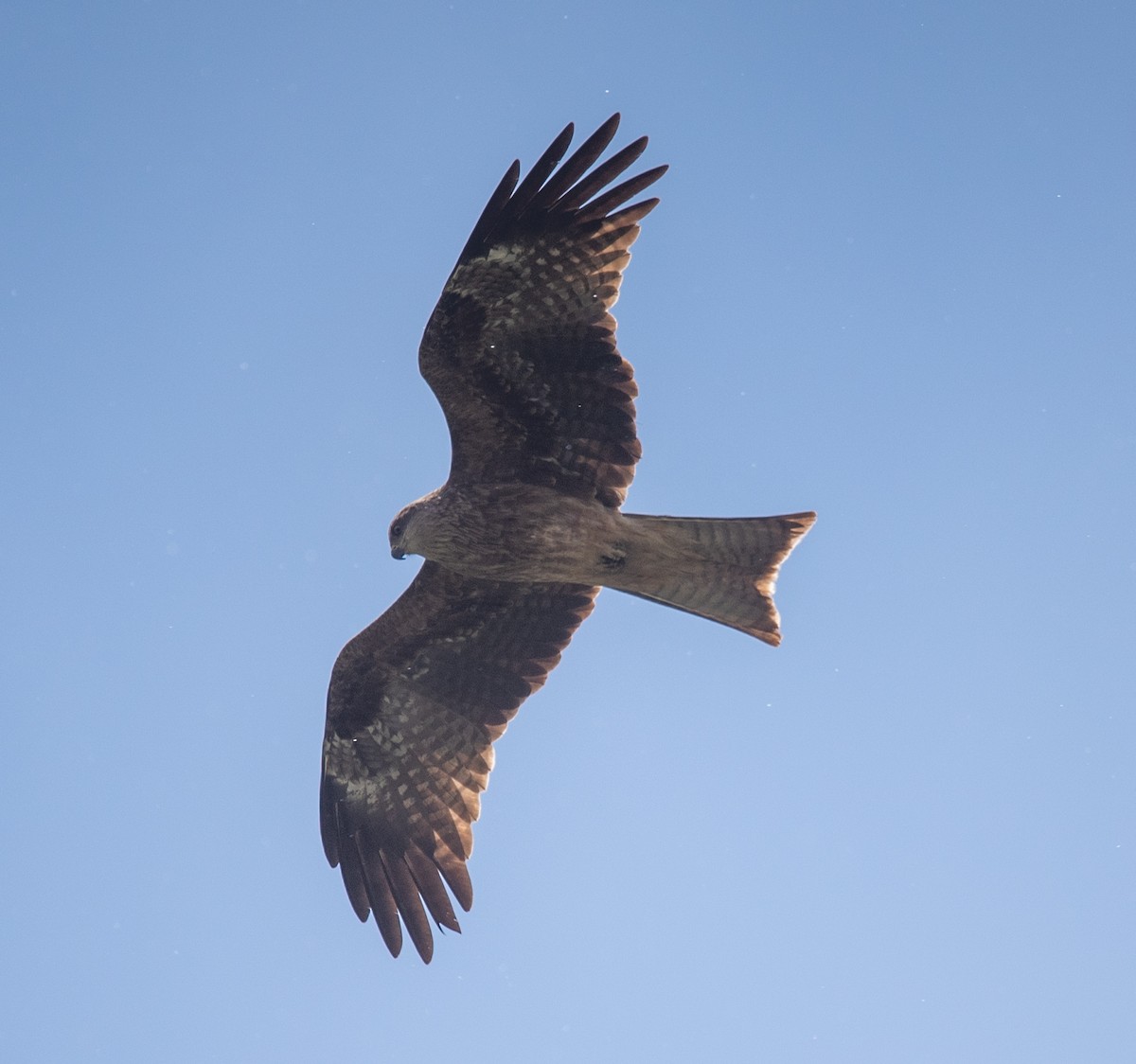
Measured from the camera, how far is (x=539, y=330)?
707 centimetres

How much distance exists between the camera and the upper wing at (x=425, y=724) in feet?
26.4

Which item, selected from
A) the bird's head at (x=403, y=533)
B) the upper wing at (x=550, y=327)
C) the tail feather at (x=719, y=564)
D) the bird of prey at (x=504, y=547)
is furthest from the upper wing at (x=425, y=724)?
the upper wing at (x=550, y=327)

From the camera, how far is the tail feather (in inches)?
285

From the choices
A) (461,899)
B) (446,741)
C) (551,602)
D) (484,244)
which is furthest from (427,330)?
(461,899)

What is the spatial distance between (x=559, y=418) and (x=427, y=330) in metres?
0.89

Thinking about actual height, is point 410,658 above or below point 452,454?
below

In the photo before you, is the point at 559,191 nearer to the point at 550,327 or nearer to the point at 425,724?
the point at 550,327

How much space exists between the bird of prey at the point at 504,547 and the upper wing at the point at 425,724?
0.04ft

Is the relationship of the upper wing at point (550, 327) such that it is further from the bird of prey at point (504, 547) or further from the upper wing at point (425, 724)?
the upper wing at point (425, 724)

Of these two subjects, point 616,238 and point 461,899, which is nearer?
point 616,238

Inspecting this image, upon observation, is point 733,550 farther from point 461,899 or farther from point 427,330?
point 461,899

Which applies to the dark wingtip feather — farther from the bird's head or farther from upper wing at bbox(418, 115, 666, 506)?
the bird's head

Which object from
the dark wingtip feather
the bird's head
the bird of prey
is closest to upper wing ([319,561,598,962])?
the bird of prey

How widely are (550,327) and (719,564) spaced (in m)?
1.68
